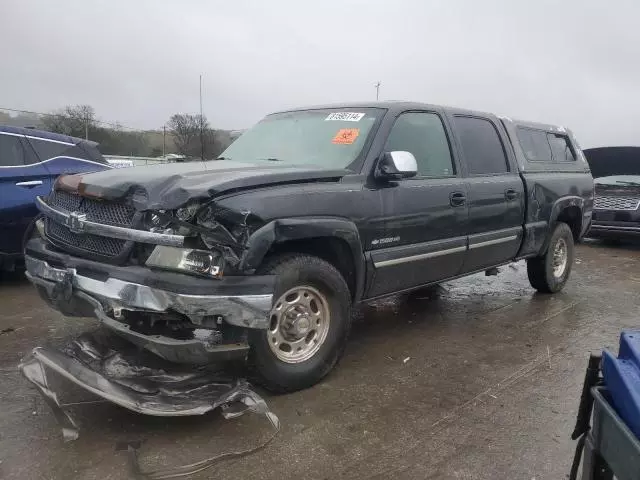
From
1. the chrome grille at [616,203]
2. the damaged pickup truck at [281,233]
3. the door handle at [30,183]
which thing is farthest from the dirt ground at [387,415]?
the chrome grille at [616,203]

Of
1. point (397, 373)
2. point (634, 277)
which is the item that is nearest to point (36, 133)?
point (397, 373)

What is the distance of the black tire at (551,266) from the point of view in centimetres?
634

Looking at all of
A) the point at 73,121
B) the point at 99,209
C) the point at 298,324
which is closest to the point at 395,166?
the point at 298,324

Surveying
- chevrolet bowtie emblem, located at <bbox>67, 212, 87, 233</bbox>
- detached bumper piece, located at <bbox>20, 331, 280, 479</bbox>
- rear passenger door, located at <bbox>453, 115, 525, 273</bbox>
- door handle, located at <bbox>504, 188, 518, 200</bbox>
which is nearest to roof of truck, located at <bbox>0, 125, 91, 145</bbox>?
chevrolet bowtie emblem, located at <bbox>67, 212, 87, 233</bbox>

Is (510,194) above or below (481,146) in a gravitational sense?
below

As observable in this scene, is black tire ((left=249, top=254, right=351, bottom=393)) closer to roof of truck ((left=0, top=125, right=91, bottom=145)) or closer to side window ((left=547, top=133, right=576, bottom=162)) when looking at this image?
side window ((left=547, top=133, right=576, bottom=162))

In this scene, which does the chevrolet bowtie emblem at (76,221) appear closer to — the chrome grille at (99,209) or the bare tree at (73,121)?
the chrome grille at (99,209)

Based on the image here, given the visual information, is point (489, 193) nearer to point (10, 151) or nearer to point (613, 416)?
point (613, 416)

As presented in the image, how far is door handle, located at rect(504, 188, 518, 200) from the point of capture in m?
5.31

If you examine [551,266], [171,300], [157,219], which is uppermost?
[157,219]

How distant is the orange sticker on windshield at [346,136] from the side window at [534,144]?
7.93ft

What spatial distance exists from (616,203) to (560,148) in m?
4.99

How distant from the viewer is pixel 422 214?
433 centimetres

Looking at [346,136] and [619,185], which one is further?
[619,185]
